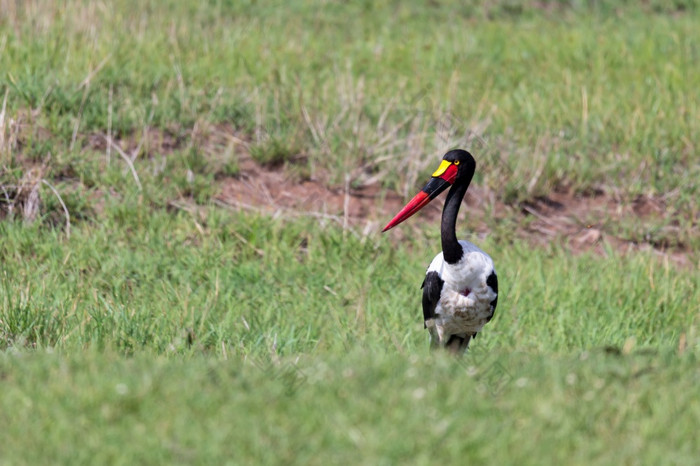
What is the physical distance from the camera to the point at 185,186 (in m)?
7.61

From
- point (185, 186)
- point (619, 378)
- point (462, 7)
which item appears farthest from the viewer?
point (462, 7)

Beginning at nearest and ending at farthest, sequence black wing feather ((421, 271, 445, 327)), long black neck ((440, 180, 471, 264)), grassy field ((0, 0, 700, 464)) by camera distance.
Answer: grassy field ((0, 0, 700, 464)) < long black neck ((440, 180, 471, 264)) < black wing feather ((421, 271, 445, 327))

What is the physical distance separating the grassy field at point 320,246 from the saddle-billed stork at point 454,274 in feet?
1.01

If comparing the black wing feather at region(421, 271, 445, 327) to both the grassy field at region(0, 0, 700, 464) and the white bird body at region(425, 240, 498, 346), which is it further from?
the grassy field at region(0, 0, 700, 464)

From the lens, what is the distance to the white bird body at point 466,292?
5121 millimetres

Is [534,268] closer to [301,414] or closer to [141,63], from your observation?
[301,414]

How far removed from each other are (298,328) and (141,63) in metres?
4.24

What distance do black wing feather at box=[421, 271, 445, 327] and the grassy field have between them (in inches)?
11.2

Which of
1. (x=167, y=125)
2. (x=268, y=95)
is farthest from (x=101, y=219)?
(x=268, y=95)

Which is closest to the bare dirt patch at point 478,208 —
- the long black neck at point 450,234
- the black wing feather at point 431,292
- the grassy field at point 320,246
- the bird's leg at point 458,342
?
the grassy field at point 320,246

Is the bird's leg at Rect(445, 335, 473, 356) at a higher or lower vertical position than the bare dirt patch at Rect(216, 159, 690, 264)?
higher

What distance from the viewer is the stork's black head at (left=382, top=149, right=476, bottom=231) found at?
5.25 m

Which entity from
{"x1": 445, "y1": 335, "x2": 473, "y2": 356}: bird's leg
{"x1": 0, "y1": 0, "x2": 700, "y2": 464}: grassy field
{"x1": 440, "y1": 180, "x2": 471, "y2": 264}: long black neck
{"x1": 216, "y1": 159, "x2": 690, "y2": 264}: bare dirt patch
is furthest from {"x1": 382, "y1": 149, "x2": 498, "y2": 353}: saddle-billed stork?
{"x1": 216, "y1": 159, "x2": 690, "y2": 264}: bare dirt patch

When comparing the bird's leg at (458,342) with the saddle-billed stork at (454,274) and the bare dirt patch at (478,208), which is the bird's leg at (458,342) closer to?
the saddle-billed stork at (454,274)
